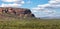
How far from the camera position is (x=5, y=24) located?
12.3 m

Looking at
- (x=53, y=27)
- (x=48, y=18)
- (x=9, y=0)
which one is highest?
(x=9, y=0)

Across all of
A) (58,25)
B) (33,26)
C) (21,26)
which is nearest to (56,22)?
(58,25)

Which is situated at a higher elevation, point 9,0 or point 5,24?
point 9,0

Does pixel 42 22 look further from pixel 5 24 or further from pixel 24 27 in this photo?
pixel 5 24

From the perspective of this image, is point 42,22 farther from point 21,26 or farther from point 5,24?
point 5,24

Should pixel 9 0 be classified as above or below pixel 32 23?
above

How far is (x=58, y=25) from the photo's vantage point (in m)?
13.2

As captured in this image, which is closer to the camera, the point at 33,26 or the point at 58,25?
the point at 33,26

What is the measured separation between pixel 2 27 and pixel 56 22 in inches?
218

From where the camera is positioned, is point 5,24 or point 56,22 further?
point 56,22

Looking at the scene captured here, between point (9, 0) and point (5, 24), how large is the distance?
2.43m

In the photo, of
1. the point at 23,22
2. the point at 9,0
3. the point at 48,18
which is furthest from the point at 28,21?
the point at 9,0

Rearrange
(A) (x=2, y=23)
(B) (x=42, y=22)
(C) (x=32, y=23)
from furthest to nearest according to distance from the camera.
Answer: (B) (x=42, y=22), (A) (x=2, y=23), (C) (x=32, y=23)

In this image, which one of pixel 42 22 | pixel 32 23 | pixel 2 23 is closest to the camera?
pixel 32 23
